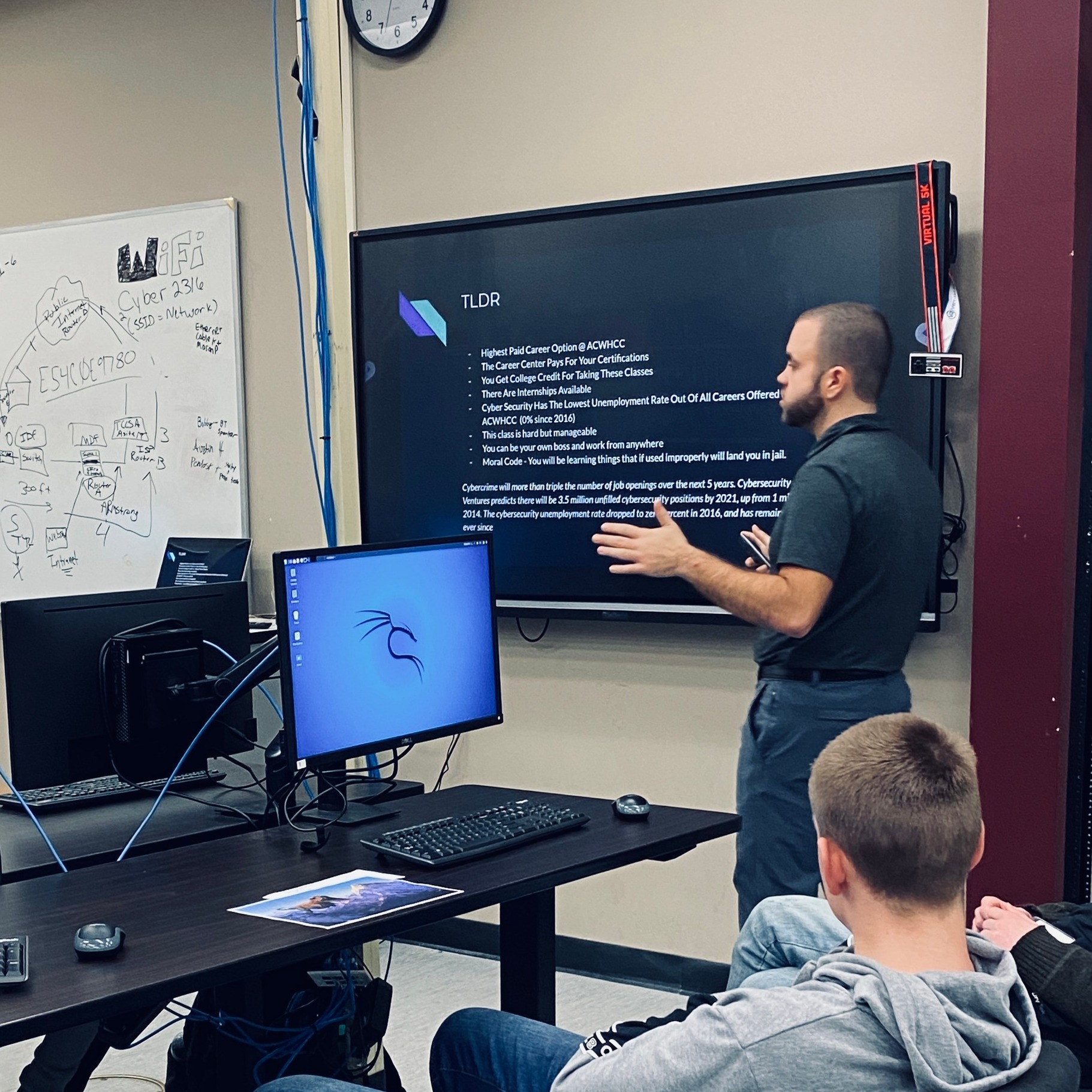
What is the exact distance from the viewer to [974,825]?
1231 millimetres

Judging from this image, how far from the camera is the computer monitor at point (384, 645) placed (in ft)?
6.75

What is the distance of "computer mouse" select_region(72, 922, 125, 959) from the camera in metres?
1.53

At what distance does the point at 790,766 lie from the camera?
7.83 ft

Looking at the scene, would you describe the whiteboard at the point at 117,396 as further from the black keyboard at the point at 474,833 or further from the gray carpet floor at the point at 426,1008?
the black keyboard at the point at 474,833

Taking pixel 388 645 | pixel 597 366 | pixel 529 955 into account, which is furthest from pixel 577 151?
pixel 529 955

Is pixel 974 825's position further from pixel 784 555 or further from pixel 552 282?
pixel 552 282

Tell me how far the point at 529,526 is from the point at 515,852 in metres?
1.42

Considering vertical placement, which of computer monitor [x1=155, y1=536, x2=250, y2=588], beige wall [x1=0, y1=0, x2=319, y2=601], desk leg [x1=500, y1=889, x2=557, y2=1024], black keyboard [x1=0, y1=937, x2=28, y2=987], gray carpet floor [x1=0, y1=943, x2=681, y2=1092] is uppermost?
beige wall [x1=0, y1=0, x2=319, y2=601]

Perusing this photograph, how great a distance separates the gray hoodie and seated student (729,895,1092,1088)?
0.33ft

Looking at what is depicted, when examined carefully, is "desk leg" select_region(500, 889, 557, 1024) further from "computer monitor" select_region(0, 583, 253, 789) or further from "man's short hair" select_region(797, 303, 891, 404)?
"man's short hair" select_region(797, 303, 891, 404)

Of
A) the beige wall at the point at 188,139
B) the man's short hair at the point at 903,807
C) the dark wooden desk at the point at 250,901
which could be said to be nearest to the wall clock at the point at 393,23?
the beige wall at the point at 188,139

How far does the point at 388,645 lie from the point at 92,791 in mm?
699

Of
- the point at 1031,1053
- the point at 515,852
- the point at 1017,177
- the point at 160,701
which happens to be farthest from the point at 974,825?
the point at 1017,177

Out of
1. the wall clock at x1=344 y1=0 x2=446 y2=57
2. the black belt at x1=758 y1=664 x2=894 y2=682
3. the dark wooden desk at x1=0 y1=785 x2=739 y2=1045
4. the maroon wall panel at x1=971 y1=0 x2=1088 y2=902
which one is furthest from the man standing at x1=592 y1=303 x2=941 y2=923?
the wall clock at x1=344 y1=0 x2=446 y2=57
